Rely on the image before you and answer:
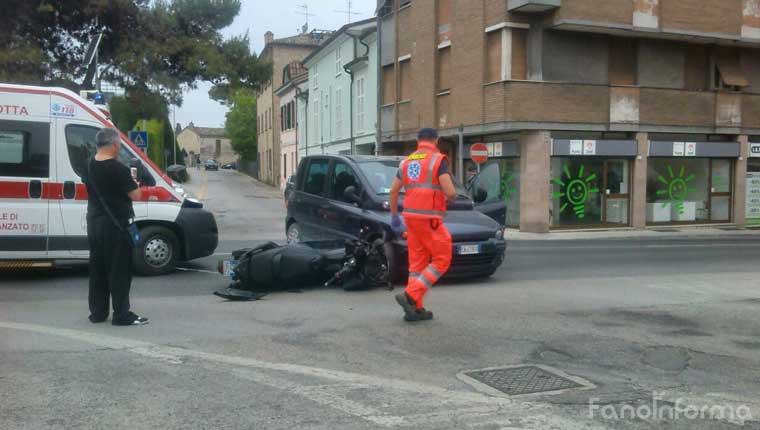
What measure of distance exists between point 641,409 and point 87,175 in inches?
204

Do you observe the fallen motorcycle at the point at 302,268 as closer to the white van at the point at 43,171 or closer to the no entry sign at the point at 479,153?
the white van at the point at 43,171

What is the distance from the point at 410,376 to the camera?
5.25 meters

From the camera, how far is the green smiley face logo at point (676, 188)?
24094 millimetres

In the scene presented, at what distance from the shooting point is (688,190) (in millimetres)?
24547

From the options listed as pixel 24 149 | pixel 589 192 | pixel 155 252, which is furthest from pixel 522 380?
pixel 589 192

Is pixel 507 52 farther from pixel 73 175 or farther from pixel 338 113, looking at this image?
pixel 338 113

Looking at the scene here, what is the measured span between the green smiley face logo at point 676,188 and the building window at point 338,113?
18409 mm

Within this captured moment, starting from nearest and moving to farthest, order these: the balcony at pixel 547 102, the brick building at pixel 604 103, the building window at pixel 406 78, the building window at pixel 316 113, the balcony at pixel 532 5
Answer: the balcony at pixel 532 5 < the balcony at pixel 547 102 < the brick building at pixel 604 103 < the building window at pixel 406 78 < the building window at pixel 316 113

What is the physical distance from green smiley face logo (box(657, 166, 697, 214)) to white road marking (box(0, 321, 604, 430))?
21.1m

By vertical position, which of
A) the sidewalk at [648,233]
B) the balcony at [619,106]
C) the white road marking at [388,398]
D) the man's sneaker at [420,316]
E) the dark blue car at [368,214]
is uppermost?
the balcony at [619,106]

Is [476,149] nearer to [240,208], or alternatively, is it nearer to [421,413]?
[240,208]

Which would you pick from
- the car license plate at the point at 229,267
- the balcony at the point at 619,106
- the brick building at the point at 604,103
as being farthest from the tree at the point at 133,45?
the car license plate at the point at 229,267

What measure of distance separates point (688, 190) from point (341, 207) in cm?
1784

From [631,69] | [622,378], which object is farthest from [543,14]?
[622,378]
